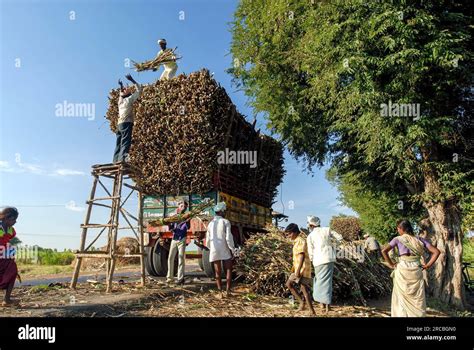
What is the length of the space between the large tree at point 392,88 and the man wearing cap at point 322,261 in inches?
122

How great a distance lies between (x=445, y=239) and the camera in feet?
29.3

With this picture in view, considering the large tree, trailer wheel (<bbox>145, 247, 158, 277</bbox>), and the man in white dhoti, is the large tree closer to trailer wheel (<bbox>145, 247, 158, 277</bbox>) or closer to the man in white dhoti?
the man in white dhoti

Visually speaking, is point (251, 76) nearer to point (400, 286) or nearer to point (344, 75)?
point (344, 75)

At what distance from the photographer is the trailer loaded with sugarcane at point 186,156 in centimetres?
839

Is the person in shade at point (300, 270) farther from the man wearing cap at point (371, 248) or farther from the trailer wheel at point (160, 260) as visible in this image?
the trailer wheel at point (160, 260)

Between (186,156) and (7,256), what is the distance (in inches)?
167

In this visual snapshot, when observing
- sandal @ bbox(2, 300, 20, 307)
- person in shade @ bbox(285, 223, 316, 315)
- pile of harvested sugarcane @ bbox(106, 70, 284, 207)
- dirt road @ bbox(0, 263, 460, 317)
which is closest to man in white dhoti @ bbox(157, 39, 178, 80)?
pile of harvested sugarcane @ bbox(106, 70, 284, 207)

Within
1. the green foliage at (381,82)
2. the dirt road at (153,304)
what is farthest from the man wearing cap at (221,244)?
the green foliage at (381,82)

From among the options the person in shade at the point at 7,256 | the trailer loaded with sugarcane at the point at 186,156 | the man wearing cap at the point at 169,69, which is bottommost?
the person in shade at the point at 7,256
